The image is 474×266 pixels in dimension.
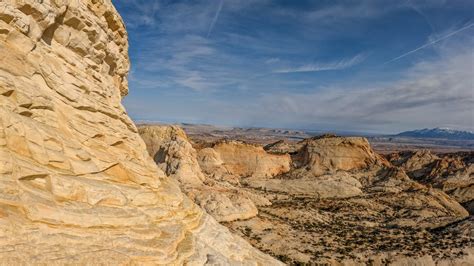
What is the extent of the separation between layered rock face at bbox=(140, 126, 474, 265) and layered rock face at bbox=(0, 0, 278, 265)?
2331 cm

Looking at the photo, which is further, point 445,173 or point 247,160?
Answer: point 445,173

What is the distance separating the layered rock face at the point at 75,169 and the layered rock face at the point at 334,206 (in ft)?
76.5

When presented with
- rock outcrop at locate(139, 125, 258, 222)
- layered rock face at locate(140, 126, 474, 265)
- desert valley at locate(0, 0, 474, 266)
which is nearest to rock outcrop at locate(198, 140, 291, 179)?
layered rock face at locate(140, 126, 474, 265)

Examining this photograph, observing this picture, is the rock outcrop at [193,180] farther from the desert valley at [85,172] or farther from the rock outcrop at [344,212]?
the desert valley at [85,172]

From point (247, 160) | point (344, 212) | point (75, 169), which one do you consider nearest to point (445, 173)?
point (247, 160)

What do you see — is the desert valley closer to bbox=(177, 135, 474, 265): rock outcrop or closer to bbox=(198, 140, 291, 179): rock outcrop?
bbox=(177, 135, 474, 265): rock outcrop

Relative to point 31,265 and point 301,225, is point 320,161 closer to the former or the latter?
point 301,225

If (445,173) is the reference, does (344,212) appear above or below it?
below

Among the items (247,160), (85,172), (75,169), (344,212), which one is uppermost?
(75,169)

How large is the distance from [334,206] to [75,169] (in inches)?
2205

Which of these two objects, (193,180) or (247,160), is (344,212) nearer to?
(193,180)

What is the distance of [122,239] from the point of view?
48.3 ft

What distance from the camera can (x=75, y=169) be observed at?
16266 mm

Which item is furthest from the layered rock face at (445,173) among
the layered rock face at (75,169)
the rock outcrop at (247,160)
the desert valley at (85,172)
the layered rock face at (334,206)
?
the layered rock face at (75,169)
